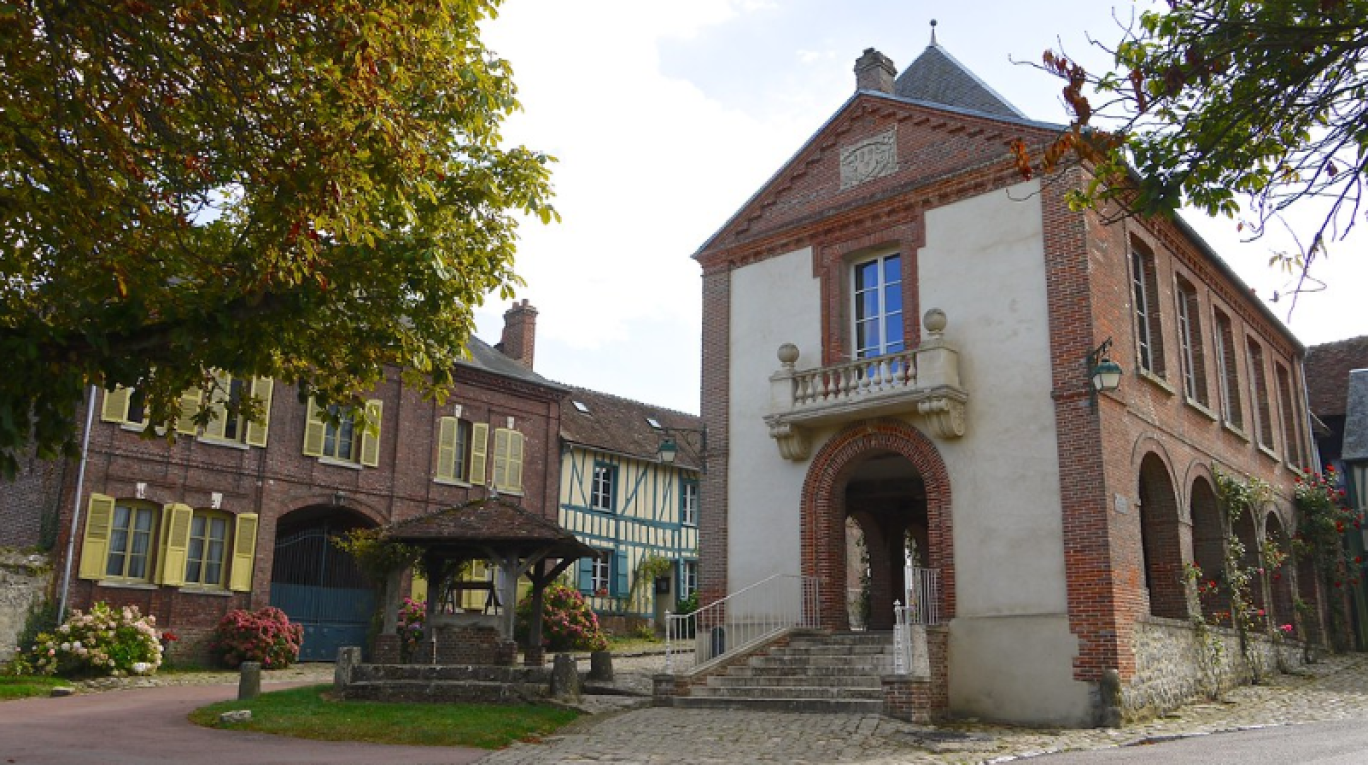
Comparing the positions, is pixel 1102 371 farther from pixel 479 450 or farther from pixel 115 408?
pixel 115 408

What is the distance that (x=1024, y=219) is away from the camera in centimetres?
1423

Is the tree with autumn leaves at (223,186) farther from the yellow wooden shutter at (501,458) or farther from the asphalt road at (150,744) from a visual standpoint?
the yellow wooden shutter at (501,458)

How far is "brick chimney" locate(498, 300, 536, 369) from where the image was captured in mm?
29516

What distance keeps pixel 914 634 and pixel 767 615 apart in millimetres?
3362

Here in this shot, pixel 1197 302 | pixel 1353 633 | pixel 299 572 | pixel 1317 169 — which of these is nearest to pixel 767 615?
pixel 1197 302

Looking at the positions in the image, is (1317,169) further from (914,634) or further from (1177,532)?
(1177,532)

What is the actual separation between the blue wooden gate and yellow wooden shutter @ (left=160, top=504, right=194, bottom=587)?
2.21m

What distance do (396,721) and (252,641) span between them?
10098mm

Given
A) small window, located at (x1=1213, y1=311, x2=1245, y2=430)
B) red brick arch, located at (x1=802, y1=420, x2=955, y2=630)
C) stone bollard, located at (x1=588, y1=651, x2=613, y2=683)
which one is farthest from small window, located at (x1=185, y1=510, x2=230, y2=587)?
small window, located at (x1=1213, y1=311, x2=1245, y2=430)

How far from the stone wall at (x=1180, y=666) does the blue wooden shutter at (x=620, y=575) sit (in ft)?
52.9

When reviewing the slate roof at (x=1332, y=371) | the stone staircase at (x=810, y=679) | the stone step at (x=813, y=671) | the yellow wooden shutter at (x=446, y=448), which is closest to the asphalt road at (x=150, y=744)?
the stone staircase at (x=810, y=679)

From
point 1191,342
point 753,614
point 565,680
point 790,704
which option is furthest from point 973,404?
point 565,680

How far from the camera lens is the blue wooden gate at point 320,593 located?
74.6 feet

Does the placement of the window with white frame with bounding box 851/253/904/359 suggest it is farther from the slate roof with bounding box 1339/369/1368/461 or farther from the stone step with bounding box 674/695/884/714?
the slate roof with bounding box 1339/369/1368/461
